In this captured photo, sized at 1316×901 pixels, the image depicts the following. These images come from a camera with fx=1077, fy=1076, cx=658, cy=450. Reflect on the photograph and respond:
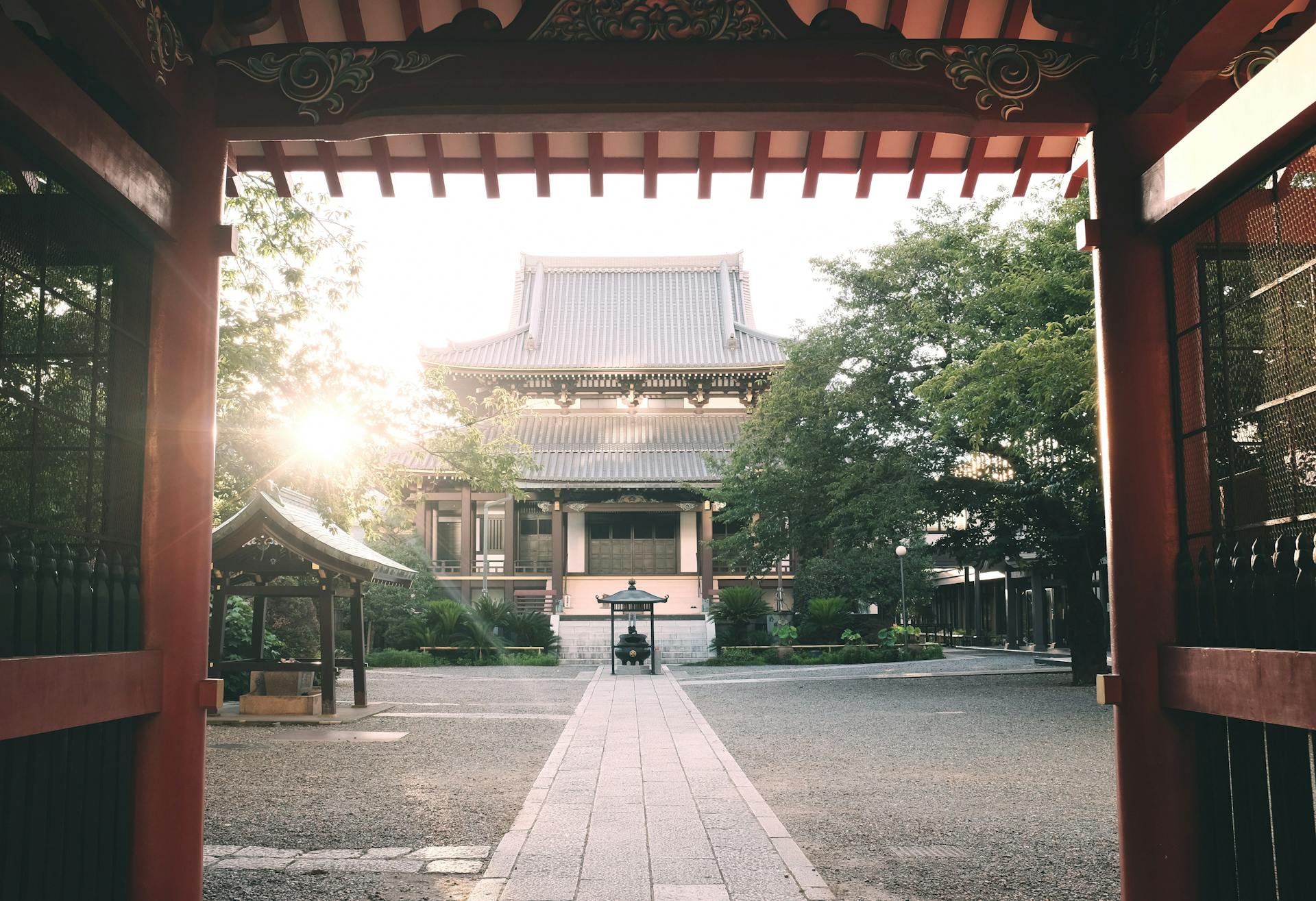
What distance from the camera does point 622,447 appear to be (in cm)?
3139

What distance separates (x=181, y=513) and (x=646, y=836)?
3.49 m

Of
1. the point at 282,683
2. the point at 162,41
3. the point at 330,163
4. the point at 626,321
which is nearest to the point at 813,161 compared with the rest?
the point at 330,163

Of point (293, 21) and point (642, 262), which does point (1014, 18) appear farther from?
point (642, 262)

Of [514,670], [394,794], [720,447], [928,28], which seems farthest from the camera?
[720,447]

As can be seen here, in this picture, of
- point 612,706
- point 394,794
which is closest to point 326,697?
point 612,706

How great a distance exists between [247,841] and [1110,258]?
581cm

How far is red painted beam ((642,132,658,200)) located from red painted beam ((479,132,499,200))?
2.31 feet

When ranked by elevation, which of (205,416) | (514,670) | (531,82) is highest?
(531,82)

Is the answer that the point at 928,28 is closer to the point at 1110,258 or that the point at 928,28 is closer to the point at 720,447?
the point at 1110,258

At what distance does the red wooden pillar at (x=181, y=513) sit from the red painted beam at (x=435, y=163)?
1.02m

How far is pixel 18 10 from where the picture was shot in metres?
3.95

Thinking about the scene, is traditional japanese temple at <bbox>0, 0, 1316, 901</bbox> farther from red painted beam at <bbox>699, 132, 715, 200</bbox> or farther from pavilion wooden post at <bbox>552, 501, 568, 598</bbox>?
pavilion wooden post at <bbox>552, 501, 568, 598</bbox>

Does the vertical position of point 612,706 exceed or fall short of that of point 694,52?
it falls short

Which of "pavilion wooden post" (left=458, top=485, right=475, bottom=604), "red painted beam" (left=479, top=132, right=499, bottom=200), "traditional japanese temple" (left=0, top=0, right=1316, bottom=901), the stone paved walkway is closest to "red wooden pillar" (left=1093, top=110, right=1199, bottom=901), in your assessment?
"traditional japanese temple" (left=0, top=0, right=1316, bottom=901)
